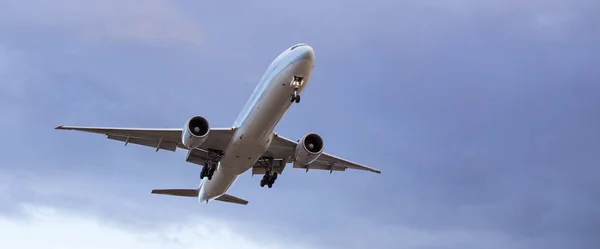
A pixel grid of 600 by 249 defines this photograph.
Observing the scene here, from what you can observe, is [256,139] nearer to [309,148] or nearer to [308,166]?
[309,148]

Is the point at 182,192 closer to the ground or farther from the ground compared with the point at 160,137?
closer to the ground

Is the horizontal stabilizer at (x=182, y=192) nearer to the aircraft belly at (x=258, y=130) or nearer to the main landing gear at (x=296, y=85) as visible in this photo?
the aircraft belly at (x=258, y=130)

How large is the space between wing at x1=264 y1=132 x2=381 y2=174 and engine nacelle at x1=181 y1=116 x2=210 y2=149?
4139 millimetres

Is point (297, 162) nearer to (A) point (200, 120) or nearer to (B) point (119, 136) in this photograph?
(A) point (200, 120)

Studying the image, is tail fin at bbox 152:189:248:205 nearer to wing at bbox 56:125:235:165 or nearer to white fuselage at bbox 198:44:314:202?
wing at bbox 56:125:235:165

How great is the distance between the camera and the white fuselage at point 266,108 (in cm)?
3950

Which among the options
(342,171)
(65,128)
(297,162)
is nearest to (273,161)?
(297,162)

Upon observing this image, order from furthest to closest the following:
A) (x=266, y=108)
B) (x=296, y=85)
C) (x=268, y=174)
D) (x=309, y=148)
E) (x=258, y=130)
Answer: (x=268, y=174) → (x=309, y=148) → (x=258, y=130) → (x=266, y=108) → (x=296, y=85)

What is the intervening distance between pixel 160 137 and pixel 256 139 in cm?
637

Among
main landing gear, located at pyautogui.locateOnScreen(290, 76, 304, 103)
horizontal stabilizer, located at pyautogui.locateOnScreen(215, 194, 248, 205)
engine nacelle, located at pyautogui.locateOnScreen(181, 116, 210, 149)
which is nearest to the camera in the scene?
main landing gear, located at pyautogui.locateOnScreen(290, 76, 304, 103)

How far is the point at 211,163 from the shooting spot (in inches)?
1804

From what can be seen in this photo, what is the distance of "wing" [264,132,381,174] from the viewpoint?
151 ft

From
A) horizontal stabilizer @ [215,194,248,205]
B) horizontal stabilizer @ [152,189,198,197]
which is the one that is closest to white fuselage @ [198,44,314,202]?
horizontal stabilizer @ [152,189,198,197]

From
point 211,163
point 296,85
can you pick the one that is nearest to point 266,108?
point 296,85
